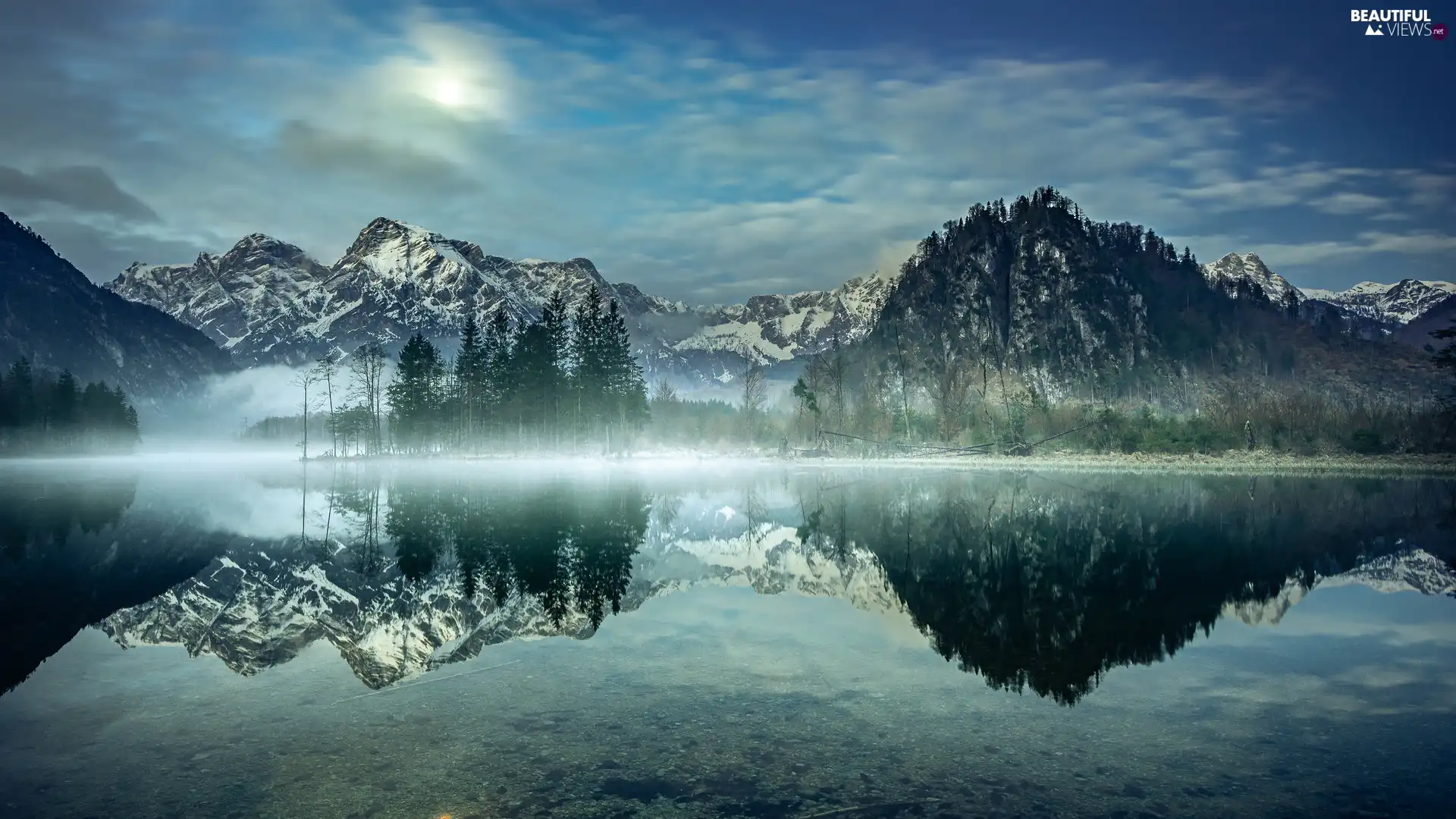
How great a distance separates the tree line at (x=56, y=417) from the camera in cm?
13775

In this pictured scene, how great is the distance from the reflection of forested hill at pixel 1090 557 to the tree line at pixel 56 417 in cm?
15652

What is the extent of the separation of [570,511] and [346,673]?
25.0m

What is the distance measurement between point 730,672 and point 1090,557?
15.0 m

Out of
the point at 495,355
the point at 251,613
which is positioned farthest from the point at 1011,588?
the point at 495,355

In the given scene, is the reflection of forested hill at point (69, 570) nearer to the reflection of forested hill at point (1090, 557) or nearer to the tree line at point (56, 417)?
the reflection of forested hill at point (1090, 557)

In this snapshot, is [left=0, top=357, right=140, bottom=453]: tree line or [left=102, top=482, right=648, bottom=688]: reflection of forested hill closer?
[left=102, top=482, right=648, bottom=688]: reflection of forested hill

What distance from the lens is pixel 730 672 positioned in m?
13.5

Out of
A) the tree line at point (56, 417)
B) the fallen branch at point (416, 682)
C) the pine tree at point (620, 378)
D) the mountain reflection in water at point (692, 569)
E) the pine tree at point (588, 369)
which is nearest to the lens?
the fallen branch at point (416, 682)

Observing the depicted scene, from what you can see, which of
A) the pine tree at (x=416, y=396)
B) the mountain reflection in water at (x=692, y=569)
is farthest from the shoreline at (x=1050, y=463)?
the mountain reflection in water at (x=692, y=569)

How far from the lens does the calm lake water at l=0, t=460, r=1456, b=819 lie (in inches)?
344

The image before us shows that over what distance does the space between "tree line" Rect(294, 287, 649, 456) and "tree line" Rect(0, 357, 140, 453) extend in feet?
194

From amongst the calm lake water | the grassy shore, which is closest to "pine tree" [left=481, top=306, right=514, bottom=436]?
the grassy shore

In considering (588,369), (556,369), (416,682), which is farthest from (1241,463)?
(416,682)

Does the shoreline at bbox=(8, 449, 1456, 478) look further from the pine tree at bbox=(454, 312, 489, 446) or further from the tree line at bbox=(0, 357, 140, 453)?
the tree line at bbox=(0, 357, 140, 453)
